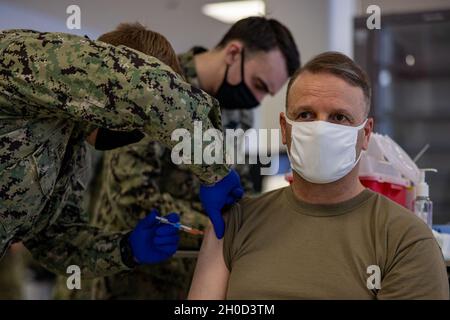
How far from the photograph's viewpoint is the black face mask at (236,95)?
230 centimetres

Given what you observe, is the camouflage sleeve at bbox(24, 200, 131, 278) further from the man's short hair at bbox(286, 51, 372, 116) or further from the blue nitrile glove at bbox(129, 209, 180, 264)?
the man's short hair at bbox(286, 51, 372, 116)

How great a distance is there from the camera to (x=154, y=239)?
5.65ft

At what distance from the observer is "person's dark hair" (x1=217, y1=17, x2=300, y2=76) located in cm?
229

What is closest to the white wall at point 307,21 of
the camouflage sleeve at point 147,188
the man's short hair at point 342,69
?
the camouflage sleeve at point 147,188

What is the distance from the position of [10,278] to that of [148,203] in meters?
1.81

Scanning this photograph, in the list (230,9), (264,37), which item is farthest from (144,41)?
(230,9)

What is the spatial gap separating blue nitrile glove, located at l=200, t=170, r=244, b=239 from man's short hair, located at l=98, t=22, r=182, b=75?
0.34m

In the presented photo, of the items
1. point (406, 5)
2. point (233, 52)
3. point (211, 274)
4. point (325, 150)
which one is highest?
point (406, 5)

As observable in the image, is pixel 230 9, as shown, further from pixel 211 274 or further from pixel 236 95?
pixel 211 274

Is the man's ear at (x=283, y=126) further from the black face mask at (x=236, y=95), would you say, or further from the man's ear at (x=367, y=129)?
the black face mask at (x=236, y=95)

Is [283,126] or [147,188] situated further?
[147,188]

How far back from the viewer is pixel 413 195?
194cm

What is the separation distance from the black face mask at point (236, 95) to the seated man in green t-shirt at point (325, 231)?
71 cm
